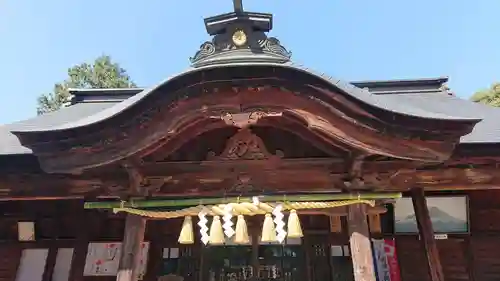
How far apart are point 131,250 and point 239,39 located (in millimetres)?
3333

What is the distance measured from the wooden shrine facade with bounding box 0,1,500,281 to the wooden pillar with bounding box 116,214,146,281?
1 centimetres

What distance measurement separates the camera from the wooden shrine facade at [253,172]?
14.4 feet

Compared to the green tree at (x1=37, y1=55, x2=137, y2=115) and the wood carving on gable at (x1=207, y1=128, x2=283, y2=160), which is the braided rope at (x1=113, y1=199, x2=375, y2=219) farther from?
the green tree at (x1=37, y1=55, x2=137, y2=115)

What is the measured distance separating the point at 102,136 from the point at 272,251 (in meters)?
3.40

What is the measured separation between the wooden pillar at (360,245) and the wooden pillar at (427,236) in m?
1.19

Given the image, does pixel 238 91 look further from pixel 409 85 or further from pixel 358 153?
pixel 409 85

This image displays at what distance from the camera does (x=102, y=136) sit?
4.50m

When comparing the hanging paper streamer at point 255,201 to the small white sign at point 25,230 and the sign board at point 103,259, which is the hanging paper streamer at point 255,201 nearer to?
the sign board at point 103,259

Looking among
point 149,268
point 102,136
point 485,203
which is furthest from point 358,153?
point 149,268

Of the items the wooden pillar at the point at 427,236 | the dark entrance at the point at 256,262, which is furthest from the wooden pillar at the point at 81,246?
the wooden pillar at the point at 427,236

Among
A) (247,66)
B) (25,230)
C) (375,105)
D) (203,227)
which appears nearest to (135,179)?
(203,227)

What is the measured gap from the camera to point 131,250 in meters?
4.55

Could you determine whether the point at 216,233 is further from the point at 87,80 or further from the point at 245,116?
the point at 87,80

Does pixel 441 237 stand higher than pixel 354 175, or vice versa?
pixel 354 175
